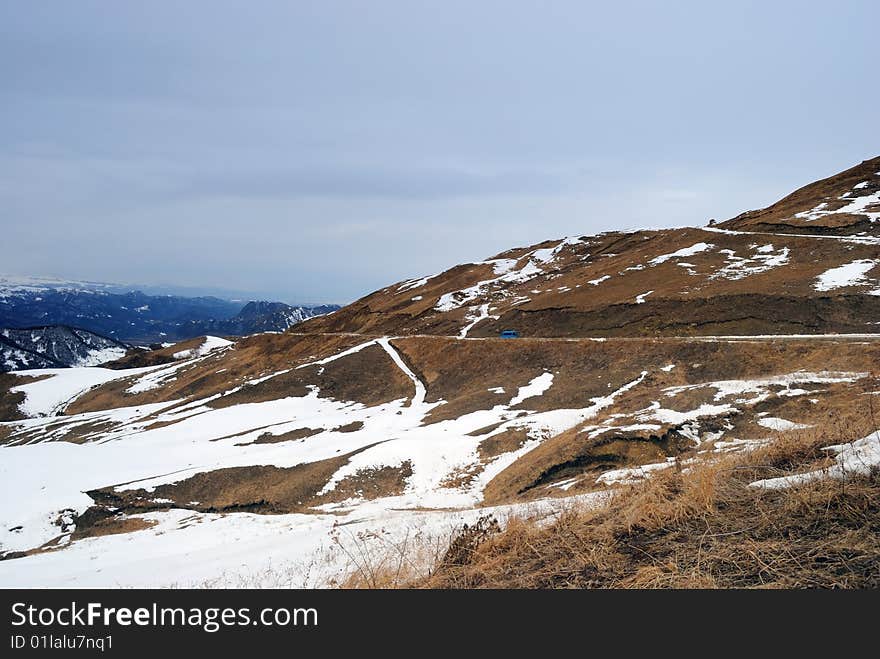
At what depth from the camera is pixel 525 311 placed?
186 feet

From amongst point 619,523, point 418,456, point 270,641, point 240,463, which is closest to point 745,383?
point 418,456

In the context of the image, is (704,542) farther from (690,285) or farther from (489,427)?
(690,285)

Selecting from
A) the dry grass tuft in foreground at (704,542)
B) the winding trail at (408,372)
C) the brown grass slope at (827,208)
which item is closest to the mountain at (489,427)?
the dry grass tuft in foreground at (704,542)

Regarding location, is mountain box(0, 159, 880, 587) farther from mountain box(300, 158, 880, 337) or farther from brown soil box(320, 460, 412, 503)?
mountain box(300, 158, 880, 337)

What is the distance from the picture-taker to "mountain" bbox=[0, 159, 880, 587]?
7.95 meters

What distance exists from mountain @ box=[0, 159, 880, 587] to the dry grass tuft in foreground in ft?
0.20

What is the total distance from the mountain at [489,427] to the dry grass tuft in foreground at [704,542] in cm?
6

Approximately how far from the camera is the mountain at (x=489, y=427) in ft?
26.1

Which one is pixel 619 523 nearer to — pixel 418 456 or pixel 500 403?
pixel 418 456

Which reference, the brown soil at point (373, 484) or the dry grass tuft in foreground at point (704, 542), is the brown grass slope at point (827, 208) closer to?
the brown soil at point (373, 484)

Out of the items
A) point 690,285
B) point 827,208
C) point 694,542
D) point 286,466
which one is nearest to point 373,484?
point 286,466

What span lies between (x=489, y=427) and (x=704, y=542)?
2162 cm

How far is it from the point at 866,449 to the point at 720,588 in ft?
12.2

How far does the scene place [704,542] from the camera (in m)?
4.67
